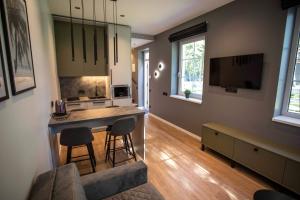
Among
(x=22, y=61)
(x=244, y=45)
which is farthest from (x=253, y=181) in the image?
(x=22, y=61)

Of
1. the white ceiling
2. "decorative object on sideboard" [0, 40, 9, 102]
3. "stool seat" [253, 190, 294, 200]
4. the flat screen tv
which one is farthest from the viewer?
the white ceiling

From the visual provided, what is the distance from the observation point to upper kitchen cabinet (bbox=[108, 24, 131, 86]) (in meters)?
4.14

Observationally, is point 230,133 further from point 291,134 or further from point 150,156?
point 150,156

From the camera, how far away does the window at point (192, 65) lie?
3.84m

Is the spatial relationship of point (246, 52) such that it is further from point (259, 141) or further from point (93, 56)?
point (93, 56)

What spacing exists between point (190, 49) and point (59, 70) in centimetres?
339

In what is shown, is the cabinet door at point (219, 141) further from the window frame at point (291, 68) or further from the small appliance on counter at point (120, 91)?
the small appliance on counter at point (120, 91)

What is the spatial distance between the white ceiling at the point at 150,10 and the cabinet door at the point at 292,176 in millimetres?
2742

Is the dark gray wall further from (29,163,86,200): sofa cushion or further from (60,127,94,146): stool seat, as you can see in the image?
(29,163,86,200): sofa cushion

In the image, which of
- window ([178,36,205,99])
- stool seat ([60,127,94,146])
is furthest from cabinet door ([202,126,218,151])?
stool seat ([60,127,94,146])

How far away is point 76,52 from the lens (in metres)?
4.03

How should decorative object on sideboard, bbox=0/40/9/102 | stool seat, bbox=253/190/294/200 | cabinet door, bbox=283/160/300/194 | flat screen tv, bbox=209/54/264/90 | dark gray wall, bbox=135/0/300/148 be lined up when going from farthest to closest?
flat screen tv, bbox=209/54/264/90 < dark gray wall, bbox=135/0/300/148 < cabinet door, bbox=283/160/300/194 < stool seat, bbox=253/190/294/200 < decorative object on sideboard, bbox=0/40/9/102

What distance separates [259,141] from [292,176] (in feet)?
1.93

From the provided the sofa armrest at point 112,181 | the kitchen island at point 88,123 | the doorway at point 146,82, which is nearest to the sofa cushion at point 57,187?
the sofa armrest at point 112,181
